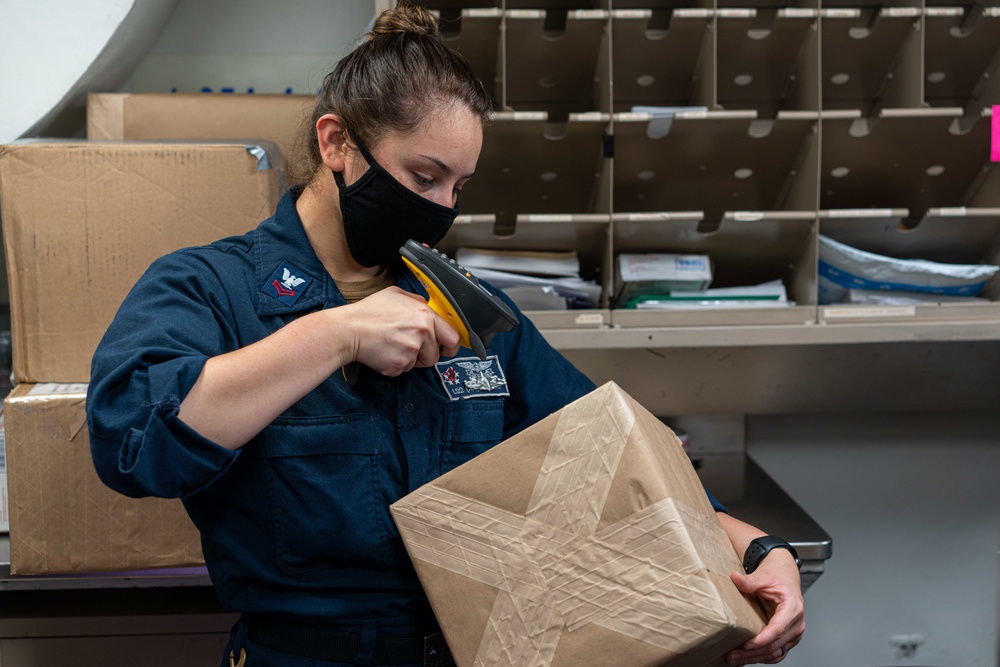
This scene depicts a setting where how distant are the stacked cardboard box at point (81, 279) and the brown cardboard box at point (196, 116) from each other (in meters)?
0.26

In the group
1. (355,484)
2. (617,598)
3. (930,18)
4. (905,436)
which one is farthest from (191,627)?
(930,18)

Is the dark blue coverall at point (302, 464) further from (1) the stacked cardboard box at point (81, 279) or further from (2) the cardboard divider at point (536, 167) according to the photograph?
(2) the cardboard divider at point (536, 167)

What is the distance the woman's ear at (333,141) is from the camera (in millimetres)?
1034

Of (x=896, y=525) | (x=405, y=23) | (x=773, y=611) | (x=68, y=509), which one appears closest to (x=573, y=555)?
(x=773, y=611)

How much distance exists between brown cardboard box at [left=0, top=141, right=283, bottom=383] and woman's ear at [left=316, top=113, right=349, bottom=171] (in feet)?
1.26

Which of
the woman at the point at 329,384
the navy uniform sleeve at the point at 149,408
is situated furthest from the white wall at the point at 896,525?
the navy uniform sleeve at the point at 149,408

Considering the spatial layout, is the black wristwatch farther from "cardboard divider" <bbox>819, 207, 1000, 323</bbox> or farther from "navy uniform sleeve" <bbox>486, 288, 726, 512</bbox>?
"cardboard divider" <bbox>819, 207, 1000, 323</bbox>

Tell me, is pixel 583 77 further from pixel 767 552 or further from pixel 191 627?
pixel 191 627

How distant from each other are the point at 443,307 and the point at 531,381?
321 mm

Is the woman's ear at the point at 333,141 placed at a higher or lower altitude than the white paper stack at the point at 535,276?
higher

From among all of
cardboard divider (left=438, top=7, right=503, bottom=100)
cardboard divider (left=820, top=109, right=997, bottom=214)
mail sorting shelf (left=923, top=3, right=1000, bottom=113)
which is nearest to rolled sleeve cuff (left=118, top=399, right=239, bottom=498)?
cardboard divider (left=438, top=7, right=503, bottom=100)

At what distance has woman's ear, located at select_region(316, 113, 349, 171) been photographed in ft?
3.39

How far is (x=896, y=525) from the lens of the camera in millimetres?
2244

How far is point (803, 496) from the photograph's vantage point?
2.21 m
